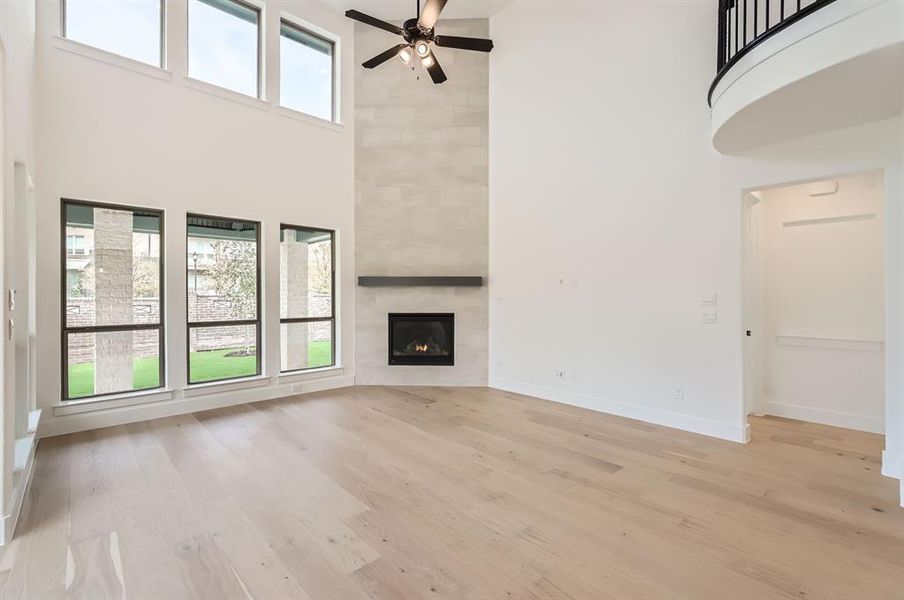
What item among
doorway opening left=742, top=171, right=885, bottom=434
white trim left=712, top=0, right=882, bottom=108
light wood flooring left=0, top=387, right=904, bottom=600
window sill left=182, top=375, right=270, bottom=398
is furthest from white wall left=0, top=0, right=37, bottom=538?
doorway opening left=742, top=171, right=885, bottom=434

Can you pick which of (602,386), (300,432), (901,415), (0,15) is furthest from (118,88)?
(901,415)

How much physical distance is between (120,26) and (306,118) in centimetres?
200

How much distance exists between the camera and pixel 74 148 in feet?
13.0

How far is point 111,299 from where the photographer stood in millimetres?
4262

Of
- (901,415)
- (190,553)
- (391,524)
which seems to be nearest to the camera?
(190,553)

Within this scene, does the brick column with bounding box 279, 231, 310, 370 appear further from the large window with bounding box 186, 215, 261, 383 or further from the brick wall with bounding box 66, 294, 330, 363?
the brick wall with bounding box 66, 294, 330, 363

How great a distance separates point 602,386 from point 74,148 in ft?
19.5

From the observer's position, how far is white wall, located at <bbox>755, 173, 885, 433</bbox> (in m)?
4.07

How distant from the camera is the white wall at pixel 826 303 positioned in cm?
407

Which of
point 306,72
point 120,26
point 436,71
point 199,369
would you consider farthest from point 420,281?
point 120,26

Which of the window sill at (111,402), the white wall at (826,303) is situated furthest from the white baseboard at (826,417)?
the window sill at (111,402)

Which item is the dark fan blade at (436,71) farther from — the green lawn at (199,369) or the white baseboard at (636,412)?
the white baseboard at (636,412)

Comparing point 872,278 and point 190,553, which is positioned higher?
point 872,278

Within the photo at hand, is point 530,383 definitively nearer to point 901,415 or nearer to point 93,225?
point 901,415
